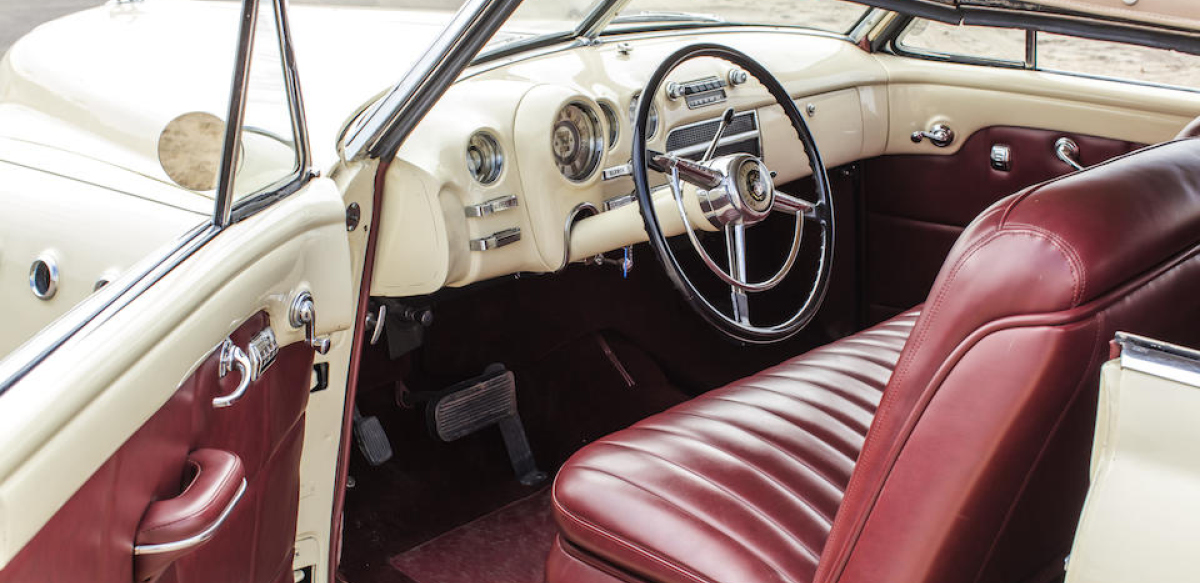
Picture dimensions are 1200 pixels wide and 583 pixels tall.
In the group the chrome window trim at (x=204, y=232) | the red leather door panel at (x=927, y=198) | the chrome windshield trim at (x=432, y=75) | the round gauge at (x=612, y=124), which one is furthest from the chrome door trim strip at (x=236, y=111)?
the red leather door panel at (x=927, y=198)

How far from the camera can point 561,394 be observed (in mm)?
2953

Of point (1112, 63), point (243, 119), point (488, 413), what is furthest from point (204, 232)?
point (1112, 63)

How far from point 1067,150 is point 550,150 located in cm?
154

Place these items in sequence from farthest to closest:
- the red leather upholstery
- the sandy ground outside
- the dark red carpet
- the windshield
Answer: the sandy ground outside → the dark red carpet → the windshield → the red leather upholstery

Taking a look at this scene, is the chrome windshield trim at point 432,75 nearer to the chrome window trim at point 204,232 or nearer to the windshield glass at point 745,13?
the chrome window trim at point 204,232

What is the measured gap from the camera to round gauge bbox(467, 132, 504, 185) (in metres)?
2.16

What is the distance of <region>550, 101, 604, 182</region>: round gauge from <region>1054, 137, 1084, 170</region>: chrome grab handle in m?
1.37

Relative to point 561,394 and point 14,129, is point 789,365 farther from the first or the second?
point 14,129

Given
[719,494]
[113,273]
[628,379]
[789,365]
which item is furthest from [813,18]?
[113,273]

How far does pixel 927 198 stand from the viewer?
3229 mm

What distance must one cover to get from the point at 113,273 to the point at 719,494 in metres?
0.86

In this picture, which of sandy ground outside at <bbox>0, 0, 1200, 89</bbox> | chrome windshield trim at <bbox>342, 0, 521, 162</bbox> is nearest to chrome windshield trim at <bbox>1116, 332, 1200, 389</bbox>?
chrome windshield trim at <bbox>342, 0, 521, 162</bbox>

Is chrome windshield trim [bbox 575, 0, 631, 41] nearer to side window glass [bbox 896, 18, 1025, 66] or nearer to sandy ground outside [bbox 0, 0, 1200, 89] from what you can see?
sandy ground outside [bbox 0, 0, 1200, 89]

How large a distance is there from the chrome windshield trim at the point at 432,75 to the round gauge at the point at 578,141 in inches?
23.3
